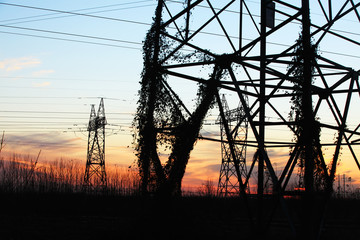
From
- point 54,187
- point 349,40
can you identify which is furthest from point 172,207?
point 54,187

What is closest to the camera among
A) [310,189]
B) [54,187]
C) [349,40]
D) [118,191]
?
[310,189]

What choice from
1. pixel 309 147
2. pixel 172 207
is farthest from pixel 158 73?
pixel 309 147

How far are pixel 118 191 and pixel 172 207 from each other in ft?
65.8

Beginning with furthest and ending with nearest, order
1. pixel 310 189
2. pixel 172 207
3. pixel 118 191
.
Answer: pixel 118 191 → pixel 172 207 → pixel 310 189

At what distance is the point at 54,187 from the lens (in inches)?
1117

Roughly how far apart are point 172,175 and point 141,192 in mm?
1598

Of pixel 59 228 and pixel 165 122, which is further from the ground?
pixel 165 122

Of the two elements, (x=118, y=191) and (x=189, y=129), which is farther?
(x=118, y=191)

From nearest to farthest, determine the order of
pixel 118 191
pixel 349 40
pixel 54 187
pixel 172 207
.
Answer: pixel 172 207
pixel 349 40
pixel 54 187
pixel 118 191

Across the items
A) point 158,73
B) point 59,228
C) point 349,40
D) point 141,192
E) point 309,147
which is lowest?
point 59,228

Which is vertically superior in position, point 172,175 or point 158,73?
point 158,73

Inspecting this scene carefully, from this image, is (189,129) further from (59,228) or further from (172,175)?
(59,228)

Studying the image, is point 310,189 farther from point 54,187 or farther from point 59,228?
point 54,187

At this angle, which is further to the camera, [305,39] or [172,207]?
[172,207]
